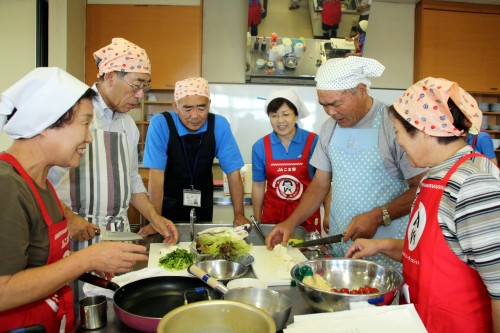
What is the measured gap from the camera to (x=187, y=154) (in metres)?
2.78

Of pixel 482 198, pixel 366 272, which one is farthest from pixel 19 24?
pixel 482 198

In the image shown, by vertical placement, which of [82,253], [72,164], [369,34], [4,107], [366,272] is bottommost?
[366,272]

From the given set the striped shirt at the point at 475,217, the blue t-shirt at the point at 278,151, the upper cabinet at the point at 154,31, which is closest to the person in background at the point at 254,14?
the upper cabinet at the point at 154,31

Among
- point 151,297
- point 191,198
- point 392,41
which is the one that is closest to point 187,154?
point 191,198

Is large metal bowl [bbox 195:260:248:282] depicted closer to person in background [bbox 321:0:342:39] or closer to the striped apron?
the striped apron

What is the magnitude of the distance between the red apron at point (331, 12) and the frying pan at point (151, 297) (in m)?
4.16

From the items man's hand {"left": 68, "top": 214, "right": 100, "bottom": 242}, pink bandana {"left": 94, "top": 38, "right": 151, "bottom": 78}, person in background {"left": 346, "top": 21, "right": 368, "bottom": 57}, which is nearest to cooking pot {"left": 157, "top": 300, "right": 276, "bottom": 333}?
man's hand {"left": 68, "top": 214, "right": 100, "bottom": 242}

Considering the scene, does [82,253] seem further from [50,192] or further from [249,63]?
[249,63]

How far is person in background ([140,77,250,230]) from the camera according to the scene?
8.57 ft

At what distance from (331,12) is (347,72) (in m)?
3.20

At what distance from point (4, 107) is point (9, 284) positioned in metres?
0.51

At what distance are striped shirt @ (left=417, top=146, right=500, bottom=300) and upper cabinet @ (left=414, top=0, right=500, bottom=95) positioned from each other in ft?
15.3

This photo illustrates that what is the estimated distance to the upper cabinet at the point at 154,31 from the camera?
4.75 m

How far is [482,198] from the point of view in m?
1.03
